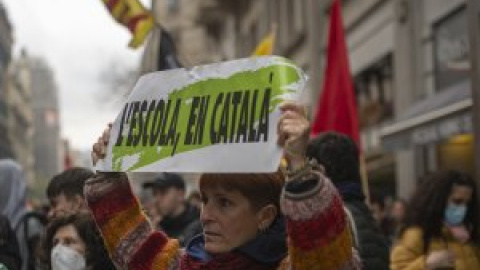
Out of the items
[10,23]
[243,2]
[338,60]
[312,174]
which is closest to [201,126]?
[312,174]

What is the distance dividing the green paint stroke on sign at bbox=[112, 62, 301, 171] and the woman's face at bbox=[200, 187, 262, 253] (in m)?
0.17

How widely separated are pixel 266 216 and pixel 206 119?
0.31m

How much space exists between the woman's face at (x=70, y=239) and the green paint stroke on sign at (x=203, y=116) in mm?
1147

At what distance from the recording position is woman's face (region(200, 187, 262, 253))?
2.80 meters

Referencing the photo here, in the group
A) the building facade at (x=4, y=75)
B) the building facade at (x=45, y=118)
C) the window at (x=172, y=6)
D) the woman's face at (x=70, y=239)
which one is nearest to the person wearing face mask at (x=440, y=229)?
the woman's face at (x=70, y=239)

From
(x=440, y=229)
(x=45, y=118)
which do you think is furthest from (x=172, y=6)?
(x=45, y=118)

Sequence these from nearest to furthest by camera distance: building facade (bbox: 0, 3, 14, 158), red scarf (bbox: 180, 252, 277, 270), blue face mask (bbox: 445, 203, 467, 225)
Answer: red scarf (bbox: 180, 252, 277, 270) → blue face mask (bbox: 445, 203, 467, 225) → building facade (bbox: 0, 3, 14, 158)

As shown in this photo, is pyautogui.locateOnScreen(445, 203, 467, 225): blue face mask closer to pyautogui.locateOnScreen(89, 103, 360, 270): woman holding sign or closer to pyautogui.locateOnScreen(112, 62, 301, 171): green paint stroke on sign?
pyautogui.locateOnScreen(89, 103, 360, 270): woman holding sign

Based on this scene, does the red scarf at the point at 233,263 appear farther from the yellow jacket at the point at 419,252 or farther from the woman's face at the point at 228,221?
the yellow jacket at the point at 419,252

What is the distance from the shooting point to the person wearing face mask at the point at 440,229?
517 cm

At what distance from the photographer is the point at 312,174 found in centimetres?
249

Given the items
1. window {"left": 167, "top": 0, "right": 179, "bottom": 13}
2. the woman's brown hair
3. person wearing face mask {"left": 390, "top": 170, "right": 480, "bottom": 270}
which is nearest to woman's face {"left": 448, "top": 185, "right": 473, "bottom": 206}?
person wearing face mask {"left": 390, "top": 170, "right": 480, "bottom": 270}

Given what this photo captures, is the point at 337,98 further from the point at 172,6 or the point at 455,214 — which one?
the point at 172,6

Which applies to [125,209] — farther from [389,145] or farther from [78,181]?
[389,145]
